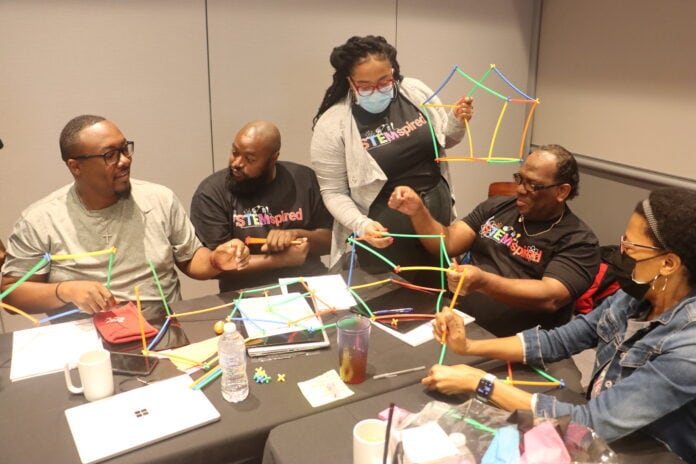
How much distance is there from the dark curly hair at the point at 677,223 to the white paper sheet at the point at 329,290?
3.47 ft

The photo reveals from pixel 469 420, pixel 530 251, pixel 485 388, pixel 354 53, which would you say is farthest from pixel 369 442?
pixel 354 53

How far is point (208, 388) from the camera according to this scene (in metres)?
1.58

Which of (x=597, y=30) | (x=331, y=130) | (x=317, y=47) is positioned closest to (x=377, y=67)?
(x=331, y=130)

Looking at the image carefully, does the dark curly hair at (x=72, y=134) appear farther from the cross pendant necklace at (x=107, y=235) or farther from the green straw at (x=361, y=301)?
the green straw at (x=361, y=301)

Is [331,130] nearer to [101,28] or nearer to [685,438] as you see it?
[101,28]

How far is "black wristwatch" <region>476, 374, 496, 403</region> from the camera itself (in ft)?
4.94

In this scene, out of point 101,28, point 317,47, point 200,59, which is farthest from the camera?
point 317,47

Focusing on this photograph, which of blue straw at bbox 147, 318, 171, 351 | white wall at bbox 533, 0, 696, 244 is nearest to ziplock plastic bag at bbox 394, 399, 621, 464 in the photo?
blue straw at bbox 147, 318, 171, 351

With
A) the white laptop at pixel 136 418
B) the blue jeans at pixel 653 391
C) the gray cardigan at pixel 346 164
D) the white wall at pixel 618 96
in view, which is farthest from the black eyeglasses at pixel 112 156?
the white wall at pixel 618 96

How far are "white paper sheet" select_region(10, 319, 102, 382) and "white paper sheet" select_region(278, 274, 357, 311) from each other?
71cm

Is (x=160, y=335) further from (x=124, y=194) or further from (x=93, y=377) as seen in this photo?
(x=124, y=194)

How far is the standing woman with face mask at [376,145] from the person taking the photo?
8.09 feet

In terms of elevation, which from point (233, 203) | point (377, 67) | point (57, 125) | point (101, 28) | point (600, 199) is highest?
point (101, 28)

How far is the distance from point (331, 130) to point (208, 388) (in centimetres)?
134
